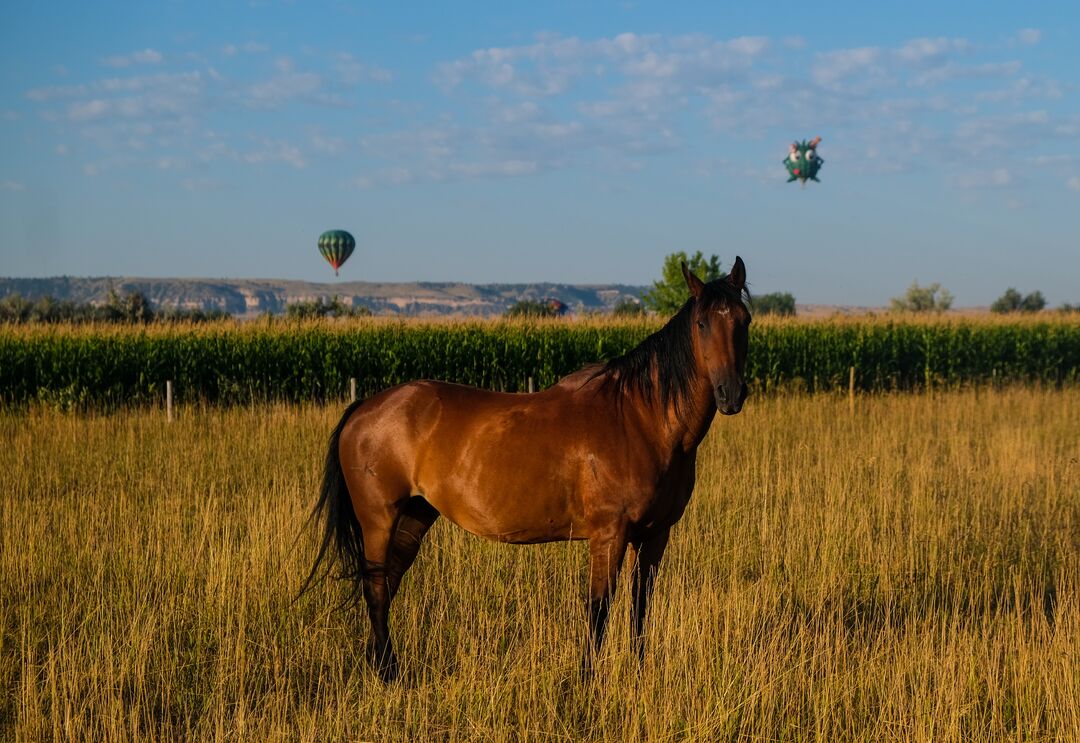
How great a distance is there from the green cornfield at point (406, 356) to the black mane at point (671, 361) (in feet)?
54.0

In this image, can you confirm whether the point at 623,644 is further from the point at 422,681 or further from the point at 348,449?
the point at 348,449

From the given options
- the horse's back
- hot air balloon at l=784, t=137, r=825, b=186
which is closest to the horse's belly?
the horse's back

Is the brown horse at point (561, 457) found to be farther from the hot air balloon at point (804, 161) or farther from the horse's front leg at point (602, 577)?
the hot air balloon at point (804, 161)

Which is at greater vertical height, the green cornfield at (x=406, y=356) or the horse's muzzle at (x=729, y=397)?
the horse's muzzle at (x=729, y=397)

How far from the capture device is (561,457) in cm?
501

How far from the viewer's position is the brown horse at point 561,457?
15.8 ft

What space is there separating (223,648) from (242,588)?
74 centimetres

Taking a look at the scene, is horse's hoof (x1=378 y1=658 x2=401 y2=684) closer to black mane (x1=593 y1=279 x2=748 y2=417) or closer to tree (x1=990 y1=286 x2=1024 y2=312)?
black mane (x1=593 y1=279 x2=748 y2=417)

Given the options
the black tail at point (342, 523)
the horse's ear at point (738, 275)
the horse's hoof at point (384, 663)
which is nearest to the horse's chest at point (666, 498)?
the horse's ear at point (738, 275)

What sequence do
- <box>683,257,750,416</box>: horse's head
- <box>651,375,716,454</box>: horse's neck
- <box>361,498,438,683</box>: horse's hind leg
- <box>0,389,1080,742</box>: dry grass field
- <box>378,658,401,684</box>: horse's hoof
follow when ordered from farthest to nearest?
<box>361,498,438,683</box>: horse's hind leg → <box>378,658,401,684</box>: horse's hoof → <box>651,375,716,454</box>: horse's neck → <box>683,257,750,416</box>: horse's head → <box>0,389,1080,742</box>: dry grass field

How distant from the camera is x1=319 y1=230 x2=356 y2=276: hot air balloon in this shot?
6297cm

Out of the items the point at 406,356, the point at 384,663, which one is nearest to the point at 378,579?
the point at 384,663

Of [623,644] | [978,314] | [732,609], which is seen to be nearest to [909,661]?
[732,609]

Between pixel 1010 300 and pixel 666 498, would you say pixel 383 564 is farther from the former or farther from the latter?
pixel 1010 300
